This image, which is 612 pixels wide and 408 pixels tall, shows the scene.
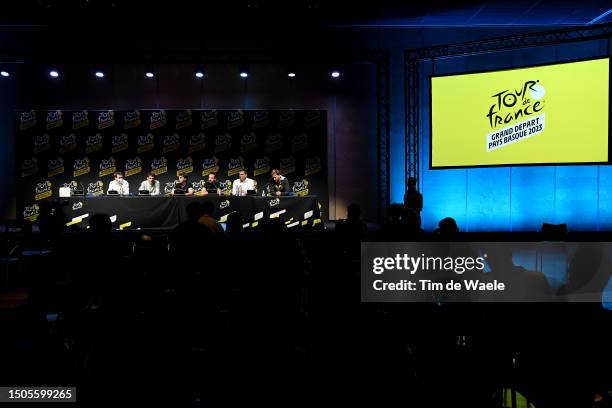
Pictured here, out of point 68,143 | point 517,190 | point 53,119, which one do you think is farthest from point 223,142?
point 517,190

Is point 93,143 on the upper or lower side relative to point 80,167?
upper

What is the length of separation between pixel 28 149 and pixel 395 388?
407 inches

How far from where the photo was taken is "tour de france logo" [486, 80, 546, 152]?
682cm

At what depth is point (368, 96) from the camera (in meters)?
10.4

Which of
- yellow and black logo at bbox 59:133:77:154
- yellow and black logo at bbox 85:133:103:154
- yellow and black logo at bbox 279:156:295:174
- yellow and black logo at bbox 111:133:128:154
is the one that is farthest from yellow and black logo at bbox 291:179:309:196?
yellow and black logo at bbox 59:133:77:154

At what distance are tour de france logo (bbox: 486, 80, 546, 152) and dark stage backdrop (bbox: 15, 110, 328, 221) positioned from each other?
4040 millimetres

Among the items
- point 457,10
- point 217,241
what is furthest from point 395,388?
point 457,10

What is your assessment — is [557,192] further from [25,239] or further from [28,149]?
[28,149]

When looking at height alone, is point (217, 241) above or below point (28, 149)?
below

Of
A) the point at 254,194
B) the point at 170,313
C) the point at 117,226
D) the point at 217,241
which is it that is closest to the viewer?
the point at 170,313

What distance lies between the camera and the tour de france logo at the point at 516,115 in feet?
22.4

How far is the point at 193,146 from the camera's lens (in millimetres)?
10438

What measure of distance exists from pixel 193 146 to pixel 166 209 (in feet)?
9.77

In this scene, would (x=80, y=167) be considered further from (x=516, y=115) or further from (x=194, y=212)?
(x=516, y=115)
